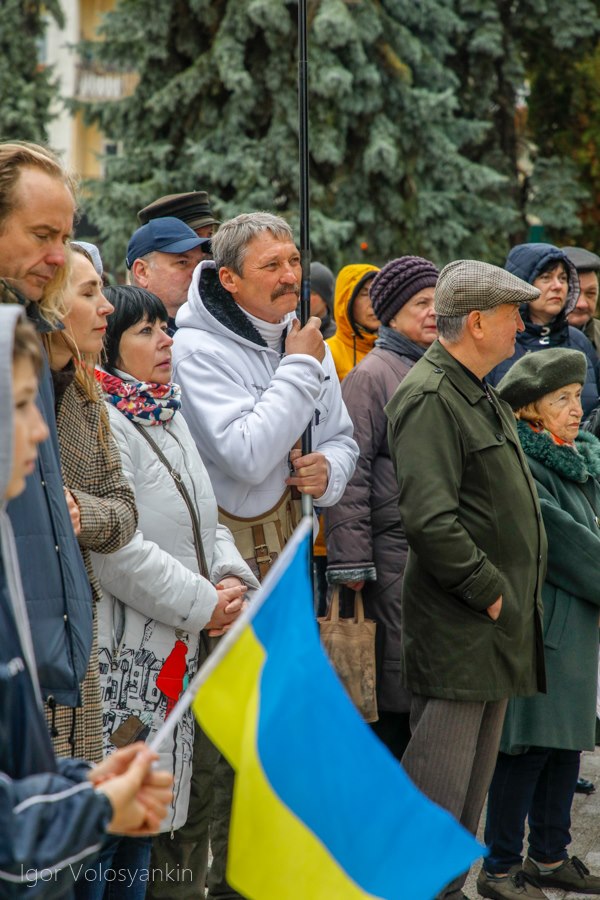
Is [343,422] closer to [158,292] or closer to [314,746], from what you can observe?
[158,292]

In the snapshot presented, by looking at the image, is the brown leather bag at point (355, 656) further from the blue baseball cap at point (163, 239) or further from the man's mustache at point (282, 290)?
the blue baseball cap at point (163, 239)

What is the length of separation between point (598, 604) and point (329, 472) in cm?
113

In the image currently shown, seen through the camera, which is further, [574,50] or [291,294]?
[574,50]

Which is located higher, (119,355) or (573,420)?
(119,355)

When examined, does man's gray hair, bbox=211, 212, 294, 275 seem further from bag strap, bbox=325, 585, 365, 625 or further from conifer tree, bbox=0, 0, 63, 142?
conifer tree, bbox=0, 0, 63, 142

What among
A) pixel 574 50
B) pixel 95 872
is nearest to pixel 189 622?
pixel 95 872

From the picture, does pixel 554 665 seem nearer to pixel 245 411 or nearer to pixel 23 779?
pixel 245 411

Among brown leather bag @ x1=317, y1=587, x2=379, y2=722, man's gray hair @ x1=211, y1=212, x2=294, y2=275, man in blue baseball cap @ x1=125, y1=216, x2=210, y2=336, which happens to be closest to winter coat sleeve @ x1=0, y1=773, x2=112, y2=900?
man's gray hair @ x1=211, y1=212, x2=294, y2=275

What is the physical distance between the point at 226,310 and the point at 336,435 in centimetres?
67

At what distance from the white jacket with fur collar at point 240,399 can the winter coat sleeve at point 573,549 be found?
0.76 meters

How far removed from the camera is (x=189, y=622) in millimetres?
3682

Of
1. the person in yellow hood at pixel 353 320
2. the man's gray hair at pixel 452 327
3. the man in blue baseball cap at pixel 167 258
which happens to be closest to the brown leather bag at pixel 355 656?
the man's gray hair at pixel 452 327

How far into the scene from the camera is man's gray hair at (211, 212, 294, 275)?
4500 millimetres

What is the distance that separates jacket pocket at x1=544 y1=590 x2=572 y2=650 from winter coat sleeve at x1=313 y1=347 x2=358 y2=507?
876 millimetres
